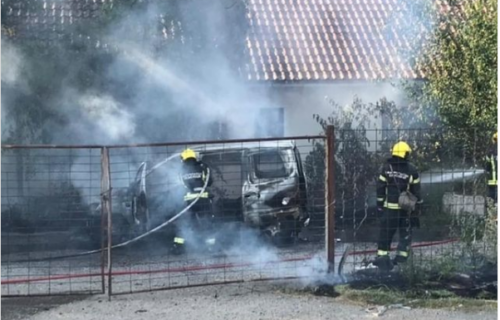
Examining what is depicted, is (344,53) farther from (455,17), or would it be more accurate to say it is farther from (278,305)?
(278,305)

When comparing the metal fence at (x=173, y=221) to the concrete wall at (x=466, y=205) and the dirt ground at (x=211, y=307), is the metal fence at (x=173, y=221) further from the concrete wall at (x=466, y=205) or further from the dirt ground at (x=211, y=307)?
the concrete wall at (x=466, y=205)

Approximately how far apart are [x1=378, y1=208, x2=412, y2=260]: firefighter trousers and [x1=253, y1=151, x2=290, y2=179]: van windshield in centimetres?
223

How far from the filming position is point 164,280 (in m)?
7.62

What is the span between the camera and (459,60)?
9703 millimetres

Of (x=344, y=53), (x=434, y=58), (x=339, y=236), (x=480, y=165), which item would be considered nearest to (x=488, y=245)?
(x=480, y=165)

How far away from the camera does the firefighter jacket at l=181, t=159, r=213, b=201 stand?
8977mm

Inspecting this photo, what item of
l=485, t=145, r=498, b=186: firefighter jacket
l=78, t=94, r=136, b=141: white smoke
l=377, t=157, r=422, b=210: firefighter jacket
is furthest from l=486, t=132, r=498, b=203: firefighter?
l=78, t=94, r=136, b=141: white smoke

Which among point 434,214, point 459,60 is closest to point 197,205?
point 434,214

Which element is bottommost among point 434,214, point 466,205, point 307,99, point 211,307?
point 211,307

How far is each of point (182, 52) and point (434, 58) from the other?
378 centimetres

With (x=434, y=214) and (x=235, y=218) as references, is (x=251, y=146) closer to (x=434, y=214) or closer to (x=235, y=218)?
(x=235, y=218)

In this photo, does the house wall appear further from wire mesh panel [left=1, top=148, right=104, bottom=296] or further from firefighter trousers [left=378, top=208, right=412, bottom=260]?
firefighter trousers [left=378, top=208, right=412, bottom=260]

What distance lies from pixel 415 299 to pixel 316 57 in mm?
9368

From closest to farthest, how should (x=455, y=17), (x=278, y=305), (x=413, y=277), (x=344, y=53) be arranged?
(x=278, y=305)
(x=413, y=277)
(x=455, y=17)
(x=344, y=53)
